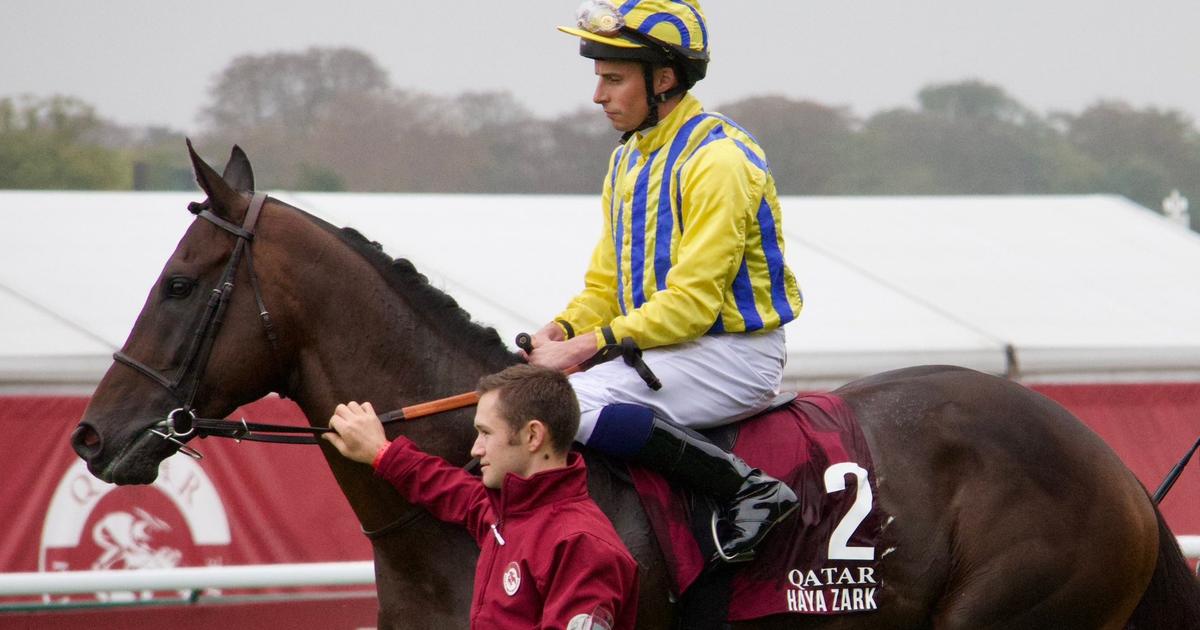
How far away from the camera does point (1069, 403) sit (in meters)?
6.75

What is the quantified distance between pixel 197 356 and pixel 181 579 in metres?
1.95

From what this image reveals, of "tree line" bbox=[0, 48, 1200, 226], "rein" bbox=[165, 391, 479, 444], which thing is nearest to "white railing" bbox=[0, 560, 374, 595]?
"rein" bbox=[165, 391, 479, 444]

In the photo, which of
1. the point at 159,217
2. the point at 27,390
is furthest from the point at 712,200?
the point at 159,217

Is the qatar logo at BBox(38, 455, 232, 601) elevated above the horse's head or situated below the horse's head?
below

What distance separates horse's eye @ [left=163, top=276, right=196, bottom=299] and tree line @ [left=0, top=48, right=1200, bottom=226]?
11054mm

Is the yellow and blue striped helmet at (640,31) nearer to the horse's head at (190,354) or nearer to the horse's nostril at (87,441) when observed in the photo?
the horse's head at (190,354)

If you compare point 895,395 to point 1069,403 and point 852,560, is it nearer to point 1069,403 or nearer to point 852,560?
point 852,560

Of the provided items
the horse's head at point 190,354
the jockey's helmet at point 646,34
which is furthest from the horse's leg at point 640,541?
the jockey's helmet at point 646,34

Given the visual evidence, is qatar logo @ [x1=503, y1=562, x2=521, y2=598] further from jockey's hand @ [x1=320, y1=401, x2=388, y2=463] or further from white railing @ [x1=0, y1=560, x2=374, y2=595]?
white railing @ [x1=0, y1=560, x2=374, y2=595]

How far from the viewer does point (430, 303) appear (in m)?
3.27

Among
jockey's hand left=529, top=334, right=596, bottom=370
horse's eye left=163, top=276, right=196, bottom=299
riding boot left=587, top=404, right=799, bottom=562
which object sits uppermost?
horse's eye left=163, top=276, right=196, bottom=299

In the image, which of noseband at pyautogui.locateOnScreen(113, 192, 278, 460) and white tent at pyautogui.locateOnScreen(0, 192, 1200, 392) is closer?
A: noseband at pyautogui.locateOnScreen(113, 192, 278, 460)

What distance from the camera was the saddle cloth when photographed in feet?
10.3

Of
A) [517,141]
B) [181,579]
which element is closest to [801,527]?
[181,579]
